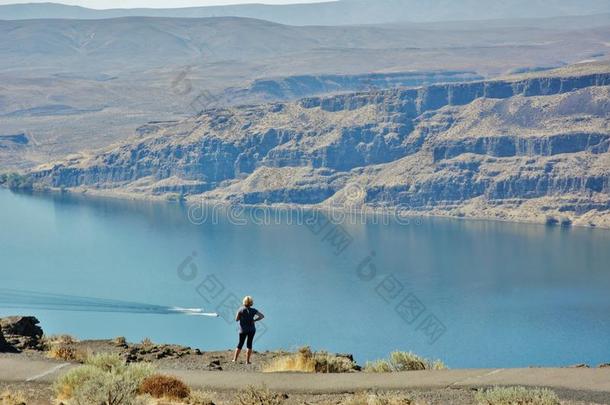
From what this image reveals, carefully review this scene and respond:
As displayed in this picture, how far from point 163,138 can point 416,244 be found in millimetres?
70244

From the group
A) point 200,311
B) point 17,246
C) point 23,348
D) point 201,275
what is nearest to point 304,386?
point 23,348

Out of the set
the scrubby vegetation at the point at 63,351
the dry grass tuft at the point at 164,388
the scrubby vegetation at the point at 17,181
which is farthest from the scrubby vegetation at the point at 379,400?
the scrubby vegetation at the point at 17,181

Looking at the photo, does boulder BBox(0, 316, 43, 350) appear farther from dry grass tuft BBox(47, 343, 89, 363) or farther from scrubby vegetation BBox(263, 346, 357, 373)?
scrubby vegetation BBox(263, 346, 357, 373)

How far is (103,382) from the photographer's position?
454 inches

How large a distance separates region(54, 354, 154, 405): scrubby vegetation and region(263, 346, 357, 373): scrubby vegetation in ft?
6.95

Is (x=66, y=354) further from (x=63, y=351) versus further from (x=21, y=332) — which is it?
(x=21, y=332)

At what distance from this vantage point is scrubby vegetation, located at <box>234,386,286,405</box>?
11.9m

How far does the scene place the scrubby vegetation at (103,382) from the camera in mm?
11328

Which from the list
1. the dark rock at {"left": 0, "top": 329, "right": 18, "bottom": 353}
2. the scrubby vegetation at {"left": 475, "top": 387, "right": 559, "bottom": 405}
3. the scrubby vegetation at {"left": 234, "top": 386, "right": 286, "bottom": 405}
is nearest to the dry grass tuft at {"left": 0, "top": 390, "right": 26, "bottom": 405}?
the scrubby vegetation at {"left": 234, "top": 386, "right": 286, "bottom": 405}

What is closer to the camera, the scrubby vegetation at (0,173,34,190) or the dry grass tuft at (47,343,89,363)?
the dry grass tuft at (47,343,89,363)

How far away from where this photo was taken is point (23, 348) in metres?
16.7

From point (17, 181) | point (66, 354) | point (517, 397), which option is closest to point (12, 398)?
point (66, 354)

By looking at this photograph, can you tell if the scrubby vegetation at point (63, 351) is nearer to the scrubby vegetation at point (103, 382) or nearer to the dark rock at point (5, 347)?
the dark rock at point (5, 347)

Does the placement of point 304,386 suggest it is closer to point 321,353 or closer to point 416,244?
point 321,353
